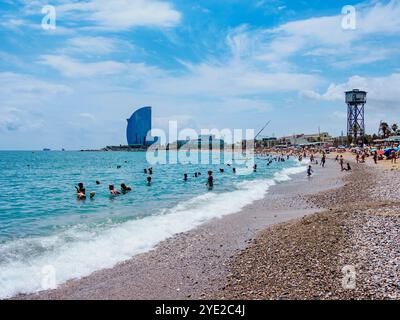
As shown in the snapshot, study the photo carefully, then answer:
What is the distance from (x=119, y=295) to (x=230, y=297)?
8.14 ft

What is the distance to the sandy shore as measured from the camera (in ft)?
22.2

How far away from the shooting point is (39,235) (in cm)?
1369

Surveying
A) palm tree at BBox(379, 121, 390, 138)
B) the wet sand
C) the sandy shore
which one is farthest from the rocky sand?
palm tree at BBox(379, 121, 390, 138)

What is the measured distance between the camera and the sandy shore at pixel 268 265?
266 inches

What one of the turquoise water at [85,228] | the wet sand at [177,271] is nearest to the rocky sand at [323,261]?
the wet sand at [177,271]

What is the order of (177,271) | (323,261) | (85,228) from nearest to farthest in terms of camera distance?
(323,261) < (177,271) < (85,228)

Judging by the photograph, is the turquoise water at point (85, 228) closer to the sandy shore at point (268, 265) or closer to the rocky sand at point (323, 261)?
the sandy shore at point (268, 265)

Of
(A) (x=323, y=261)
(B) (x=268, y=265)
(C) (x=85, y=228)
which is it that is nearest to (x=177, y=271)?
(B) (x=268, y=265)

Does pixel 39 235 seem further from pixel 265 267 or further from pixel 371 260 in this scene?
pixel 371 260

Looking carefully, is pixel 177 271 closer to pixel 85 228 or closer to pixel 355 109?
pixel 85 228

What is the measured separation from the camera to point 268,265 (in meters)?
8.28

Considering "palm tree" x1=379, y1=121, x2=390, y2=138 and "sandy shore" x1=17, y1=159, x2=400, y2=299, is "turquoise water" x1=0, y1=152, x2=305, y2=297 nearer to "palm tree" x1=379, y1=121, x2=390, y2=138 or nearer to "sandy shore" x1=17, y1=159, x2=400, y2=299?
"sandy shore" x1=17, y1=159, x2=400, y2=299
